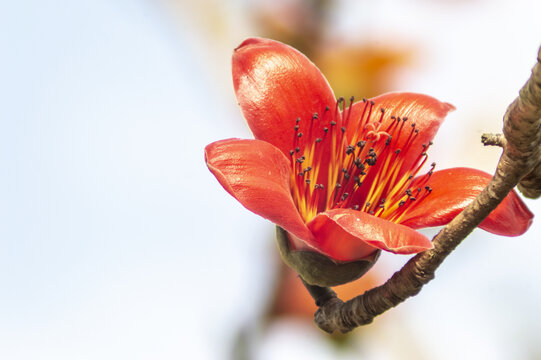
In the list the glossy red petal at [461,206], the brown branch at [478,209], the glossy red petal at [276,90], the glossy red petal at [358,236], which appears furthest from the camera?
the glossy red petal at [276,90]

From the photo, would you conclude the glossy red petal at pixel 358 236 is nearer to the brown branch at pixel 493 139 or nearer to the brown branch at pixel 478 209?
the brown branch at pixel 478 209

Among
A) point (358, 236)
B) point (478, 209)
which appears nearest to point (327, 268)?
point (358, 236)

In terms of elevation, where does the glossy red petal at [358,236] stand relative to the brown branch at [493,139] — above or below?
below

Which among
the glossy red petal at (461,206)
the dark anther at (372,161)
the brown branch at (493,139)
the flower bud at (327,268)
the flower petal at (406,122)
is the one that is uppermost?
the brown branch at (493,139)

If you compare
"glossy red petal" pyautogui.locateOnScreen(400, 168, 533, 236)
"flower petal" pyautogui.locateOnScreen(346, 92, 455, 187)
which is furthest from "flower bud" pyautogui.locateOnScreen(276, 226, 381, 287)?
"flower petal" pyautogui.locateOnScreen(346, 92, 455, 187)

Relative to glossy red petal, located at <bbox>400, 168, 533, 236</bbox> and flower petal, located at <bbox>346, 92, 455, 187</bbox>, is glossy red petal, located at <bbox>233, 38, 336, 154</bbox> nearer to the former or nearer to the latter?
flower petal, located at <bbox>346, 92, 455, 187</bbox>

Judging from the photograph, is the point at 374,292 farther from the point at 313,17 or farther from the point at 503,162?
the point at 313,17

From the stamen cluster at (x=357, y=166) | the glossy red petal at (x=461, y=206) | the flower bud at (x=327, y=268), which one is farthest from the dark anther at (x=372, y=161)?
the flower bud at (x=327, y=268)

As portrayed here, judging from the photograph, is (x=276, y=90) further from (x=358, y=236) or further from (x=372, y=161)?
(x=358, y=236)
